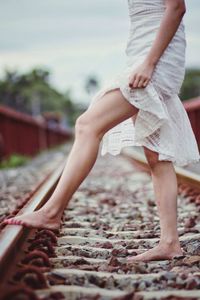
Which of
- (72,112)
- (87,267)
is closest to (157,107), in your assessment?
(87,267)

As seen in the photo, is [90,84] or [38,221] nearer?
[38,221]

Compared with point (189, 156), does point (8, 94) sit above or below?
below

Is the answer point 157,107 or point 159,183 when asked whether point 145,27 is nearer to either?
point 157,107

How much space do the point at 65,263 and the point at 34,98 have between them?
79087 mm

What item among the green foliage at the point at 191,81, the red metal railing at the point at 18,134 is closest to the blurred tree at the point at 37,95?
the red metal railing at the point at 18,134

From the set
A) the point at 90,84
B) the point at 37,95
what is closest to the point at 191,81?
the point at 37,95

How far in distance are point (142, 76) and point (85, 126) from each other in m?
0.38

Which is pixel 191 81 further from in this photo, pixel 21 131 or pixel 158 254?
pixel 158 254

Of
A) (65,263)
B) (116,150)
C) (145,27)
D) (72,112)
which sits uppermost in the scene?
(145,27)


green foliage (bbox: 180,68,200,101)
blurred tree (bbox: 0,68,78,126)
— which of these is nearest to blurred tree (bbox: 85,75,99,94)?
blurred tree (bbox: 0,68,78,126)

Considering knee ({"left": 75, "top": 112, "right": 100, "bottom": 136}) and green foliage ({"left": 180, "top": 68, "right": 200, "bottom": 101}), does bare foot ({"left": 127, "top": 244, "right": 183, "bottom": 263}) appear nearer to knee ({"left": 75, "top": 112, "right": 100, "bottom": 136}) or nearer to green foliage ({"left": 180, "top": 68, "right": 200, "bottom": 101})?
knee ({"left": 75, "top": 112, "right": 100, "bottom": 136})

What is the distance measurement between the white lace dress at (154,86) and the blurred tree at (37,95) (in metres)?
19.0

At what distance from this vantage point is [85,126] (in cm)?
282

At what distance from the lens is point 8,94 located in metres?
22.1
